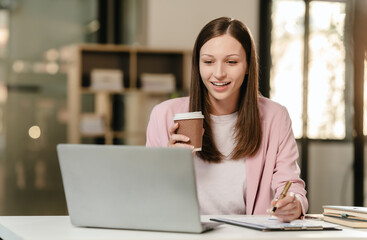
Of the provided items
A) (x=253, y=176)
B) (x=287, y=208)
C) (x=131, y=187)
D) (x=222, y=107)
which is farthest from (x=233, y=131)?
(x=131, y=187)

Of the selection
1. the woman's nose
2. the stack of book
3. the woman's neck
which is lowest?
the stack of book

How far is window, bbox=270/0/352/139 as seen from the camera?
5621 millimetres

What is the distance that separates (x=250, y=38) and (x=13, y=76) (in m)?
4.42

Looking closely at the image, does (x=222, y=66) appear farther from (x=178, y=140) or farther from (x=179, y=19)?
(x=179, y=19)

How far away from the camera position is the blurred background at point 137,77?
231 inches

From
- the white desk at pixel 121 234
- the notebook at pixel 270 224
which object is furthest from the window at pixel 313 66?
the white desk at pixel 121 234

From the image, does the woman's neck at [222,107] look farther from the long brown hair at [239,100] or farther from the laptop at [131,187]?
the laptop at [131,187]

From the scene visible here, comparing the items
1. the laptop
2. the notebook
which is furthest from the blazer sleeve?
the laptop

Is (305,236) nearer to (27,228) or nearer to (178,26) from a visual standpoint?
(27,228)

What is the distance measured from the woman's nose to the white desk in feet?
2.37

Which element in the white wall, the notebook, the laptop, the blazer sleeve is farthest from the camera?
the white wall

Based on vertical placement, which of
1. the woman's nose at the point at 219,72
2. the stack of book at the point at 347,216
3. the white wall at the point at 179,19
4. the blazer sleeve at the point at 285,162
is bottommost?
the stack of book at the point at 347,216

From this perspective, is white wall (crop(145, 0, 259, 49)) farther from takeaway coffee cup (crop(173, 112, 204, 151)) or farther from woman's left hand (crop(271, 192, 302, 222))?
woman's left hand (crop(271, 192, 302, 222))

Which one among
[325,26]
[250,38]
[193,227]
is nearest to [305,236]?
[193,227]
